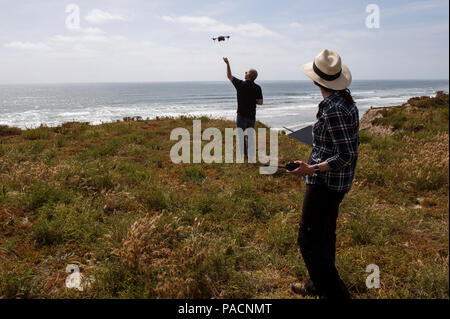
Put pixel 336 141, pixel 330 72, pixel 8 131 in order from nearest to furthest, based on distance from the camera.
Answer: pixel 336 141 → pixel 330 72 → pixel 8 131

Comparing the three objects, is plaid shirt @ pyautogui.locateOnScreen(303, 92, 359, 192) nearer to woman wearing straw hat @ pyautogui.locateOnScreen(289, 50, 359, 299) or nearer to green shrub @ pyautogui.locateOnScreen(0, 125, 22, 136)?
woman wearing straw hat @ pyautogui.locateOnScreen(289, 50, 359, 299)

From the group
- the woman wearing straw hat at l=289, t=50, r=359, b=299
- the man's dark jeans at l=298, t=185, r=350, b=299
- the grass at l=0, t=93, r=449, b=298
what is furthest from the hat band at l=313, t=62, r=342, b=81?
the grass at l=0, t=93, r=449, b=298

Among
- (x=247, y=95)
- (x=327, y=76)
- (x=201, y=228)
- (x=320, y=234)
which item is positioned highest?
(x=247, y=95)

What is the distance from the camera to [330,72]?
2621 millimetres

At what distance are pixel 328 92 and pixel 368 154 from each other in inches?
275

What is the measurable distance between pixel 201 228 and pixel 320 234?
2.27m

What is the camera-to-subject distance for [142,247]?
3.60 m

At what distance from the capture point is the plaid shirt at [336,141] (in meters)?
2.46

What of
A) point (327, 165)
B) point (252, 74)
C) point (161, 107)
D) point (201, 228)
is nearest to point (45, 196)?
point (201, 228)

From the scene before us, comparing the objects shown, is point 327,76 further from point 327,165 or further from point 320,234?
point 320,234

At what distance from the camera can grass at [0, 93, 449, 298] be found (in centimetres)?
327

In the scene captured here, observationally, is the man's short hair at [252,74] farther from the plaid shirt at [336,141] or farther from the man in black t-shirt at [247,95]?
the plaid shirt at [336,141]

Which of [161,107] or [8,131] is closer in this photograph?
[8,131]
